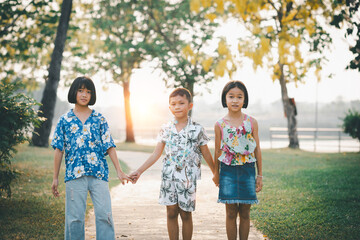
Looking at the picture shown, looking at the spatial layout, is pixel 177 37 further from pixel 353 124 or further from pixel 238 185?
pixel 238 185

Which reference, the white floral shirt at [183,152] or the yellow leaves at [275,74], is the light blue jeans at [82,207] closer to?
the white floral shirt at [183,152]

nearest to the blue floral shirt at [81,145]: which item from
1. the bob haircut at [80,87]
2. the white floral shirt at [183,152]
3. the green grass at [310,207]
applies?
the bob haircut at [80,87]

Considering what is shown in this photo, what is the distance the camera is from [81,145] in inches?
132

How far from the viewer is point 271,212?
5.69 meters

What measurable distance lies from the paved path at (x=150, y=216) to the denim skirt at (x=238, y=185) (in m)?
1.04

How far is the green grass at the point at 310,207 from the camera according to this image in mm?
4621

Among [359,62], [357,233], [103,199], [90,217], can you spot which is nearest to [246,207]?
[103,199]

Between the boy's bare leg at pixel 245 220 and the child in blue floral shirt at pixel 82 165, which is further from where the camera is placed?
the boy's bare leg at pixel 245 220

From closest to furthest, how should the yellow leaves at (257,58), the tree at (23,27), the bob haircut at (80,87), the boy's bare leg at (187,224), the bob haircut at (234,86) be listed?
the bob haircut at (80,87) → the boy's bare leg at (187,224) → the bob haircut at (234,86) → the yellow leaves at (257,58) → the tree at (23,27)

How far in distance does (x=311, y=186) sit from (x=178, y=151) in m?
5.32

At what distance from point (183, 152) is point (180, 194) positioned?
0.41 meters

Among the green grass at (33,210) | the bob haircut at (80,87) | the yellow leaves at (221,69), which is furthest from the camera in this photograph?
the green grass at (33,210)

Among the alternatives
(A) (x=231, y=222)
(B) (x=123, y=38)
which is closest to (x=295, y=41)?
(A) (x=231, y=222)

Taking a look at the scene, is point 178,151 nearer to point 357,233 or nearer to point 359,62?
point 357,233
